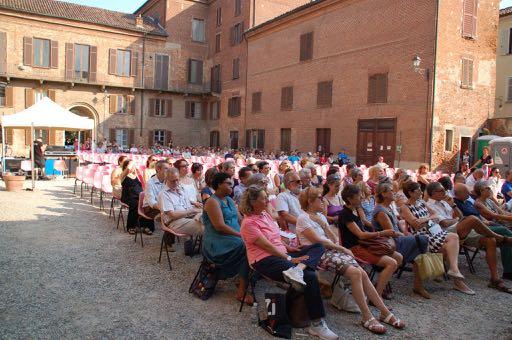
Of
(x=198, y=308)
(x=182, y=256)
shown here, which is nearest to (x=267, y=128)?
(x=182, y=256)

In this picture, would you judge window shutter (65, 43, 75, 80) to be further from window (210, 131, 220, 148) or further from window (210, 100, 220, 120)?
window (210, 131, 220, 148)

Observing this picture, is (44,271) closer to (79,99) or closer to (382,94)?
(382,94)

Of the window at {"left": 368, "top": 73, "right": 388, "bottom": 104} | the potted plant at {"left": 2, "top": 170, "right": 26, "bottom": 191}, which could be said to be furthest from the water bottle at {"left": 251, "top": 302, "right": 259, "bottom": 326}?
the window at {"left": 368, "top": 73, "right": 388, "bottom": 104}

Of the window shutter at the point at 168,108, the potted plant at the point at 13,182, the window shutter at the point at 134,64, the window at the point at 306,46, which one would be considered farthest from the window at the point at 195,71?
the potted plant at the point at 13,182

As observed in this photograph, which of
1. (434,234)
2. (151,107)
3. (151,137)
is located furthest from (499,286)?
(151,107)

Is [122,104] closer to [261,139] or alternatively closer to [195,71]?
[195,71]

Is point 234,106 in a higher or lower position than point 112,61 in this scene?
lower

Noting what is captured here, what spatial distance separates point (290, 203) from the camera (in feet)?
17.5

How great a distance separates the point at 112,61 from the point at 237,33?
8.72 meters

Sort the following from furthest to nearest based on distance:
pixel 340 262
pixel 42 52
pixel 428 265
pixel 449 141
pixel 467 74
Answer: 1. pixel 42 52
2. pixel 467 74
3. pixel 449 141
4. pixel 428 265
5. pixel 340 262

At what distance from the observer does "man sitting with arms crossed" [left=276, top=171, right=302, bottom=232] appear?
5.18 m

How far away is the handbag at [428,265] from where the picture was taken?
176 inches

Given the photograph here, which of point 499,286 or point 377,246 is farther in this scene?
point 499,286

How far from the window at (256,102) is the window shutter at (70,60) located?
11903mm
